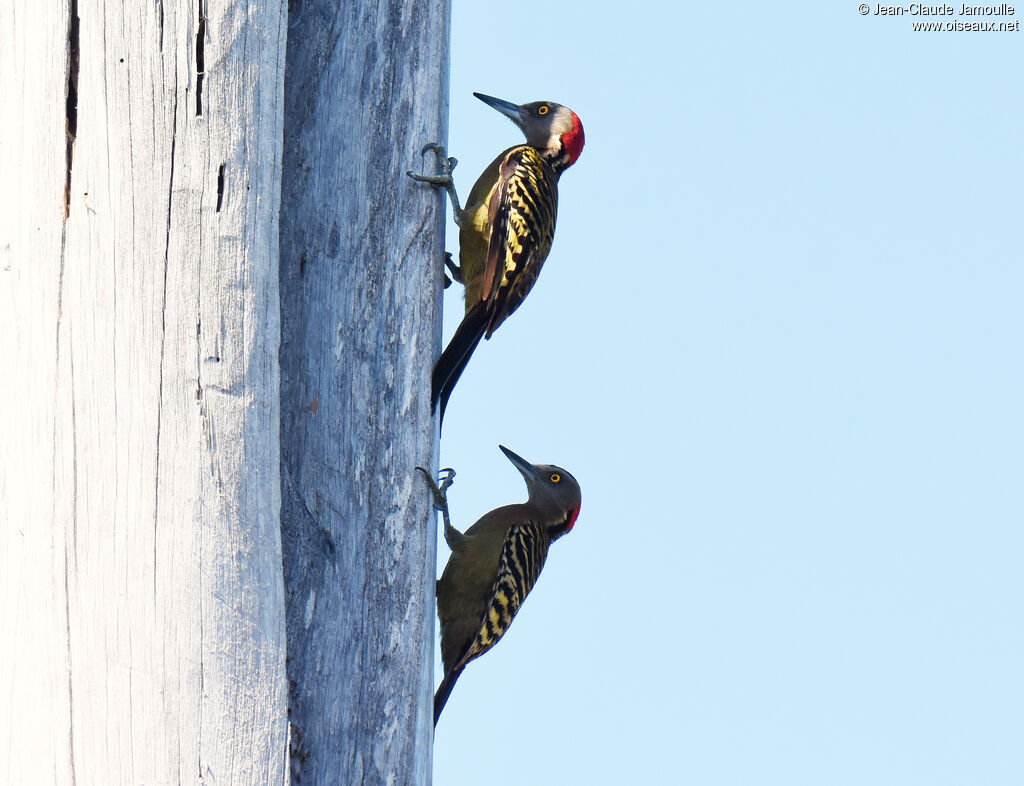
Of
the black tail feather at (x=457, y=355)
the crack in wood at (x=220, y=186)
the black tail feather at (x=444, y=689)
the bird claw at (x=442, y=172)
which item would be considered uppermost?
the bird claw at (x=442, y=172)

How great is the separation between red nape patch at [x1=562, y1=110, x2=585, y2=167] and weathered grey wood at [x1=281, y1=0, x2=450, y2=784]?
9.05 feet

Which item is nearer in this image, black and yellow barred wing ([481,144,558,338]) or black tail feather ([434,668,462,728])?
black tail feather ([434,668,462,728])

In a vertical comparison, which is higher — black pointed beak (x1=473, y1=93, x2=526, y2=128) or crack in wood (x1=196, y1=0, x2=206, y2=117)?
black pointed beak (x1=473, y1=93, x2=526, y2=128)

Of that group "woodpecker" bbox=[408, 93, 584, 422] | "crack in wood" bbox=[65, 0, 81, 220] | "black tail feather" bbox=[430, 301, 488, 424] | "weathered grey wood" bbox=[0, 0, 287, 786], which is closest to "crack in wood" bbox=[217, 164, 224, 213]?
"weathered grey wood" bbox=[0, 0, 287, 786]

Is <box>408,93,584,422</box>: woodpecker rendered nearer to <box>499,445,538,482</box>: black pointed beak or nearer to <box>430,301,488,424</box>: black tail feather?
<box>430,301,488,424</box>: black tail feather

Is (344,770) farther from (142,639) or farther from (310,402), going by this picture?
(310,402)

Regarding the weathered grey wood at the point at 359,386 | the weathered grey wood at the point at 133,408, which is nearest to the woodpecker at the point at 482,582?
the weathered grey wood at the point at 359,386

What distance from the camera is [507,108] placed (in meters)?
6.59

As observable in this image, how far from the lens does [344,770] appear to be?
3.15m

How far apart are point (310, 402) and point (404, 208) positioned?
655 mm

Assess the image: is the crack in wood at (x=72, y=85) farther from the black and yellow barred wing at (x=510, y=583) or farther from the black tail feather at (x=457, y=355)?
the black and yellow barred wing at (x=510, y=583)

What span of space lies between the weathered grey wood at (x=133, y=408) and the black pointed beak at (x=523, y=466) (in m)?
3.59

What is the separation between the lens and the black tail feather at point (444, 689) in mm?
5117

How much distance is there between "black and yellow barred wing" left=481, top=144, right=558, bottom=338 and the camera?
209 inches
